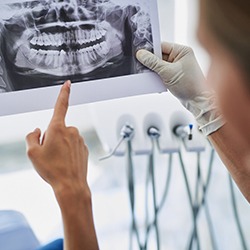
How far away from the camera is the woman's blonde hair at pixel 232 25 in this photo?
618mm

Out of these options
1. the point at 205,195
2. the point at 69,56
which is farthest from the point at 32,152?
the point at 205,195

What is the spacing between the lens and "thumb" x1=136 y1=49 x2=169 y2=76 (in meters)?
1.13

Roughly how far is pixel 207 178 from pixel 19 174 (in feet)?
2.26

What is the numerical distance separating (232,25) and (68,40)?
560mm

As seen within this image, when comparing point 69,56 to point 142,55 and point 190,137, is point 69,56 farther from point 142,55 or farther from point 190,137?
point 190,137

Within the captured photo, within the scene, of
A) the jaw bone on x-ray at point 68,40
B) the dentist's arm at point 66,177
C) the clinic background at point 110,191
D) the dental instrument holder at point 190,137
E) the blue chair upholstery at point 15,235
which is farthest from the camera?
the dental instrument holder at point 190,137

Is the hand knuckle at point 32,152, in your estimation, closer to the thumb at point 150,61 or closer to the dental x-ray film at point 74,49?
the dental x-ray film at point 74,49

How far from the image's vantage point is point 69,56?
A: 3.65 feet

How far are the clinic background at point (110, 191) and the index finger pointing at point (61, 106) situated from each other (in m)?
0.49

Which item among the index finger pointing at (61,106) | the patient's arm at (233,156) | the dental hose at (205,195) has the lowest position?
the dental hose at (205,195)

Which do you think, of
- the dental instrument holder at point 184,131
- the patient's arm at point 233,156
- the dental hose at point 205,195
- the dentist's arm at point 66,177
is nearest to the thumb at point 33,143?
the dentist's arm at point 66,177

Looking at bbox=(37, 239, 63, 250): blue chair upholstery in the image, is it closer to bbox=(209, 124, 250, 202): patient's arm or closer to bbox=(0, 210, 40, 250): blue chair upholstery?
bbox=(0, 210, 40, 250): blue chair upholstery

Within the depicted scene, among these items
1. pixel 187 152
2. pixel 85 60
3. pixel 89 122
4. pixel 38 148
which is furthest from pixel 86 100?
pixel 187 152

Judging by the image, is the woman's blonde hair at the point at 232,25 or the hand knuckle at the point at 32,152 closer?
the woman's blonde hair at the point at 232,25
